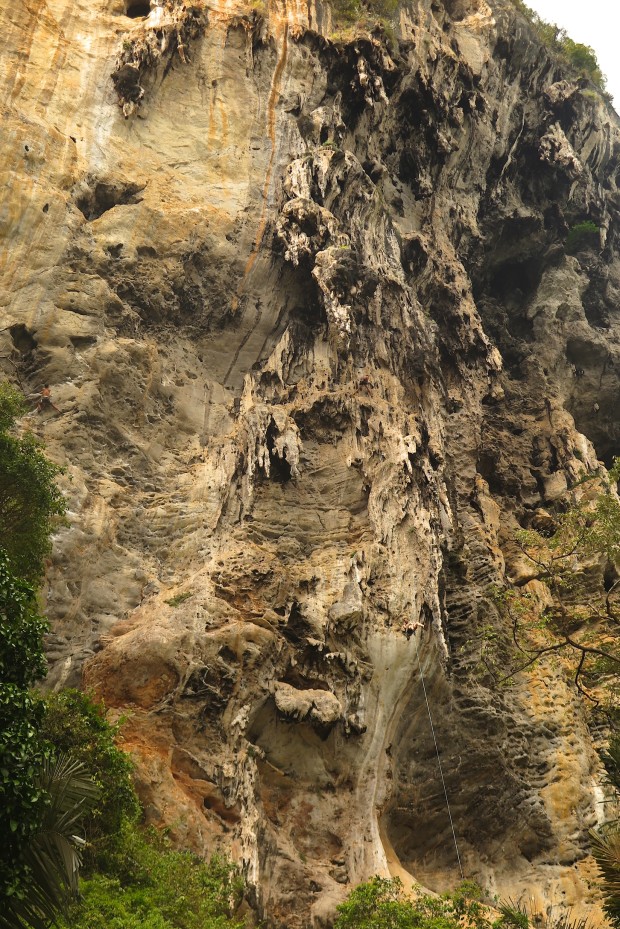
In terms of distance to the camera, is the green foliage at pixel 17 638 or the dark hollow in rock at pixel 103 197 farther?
the dark hollow in rock at pixel 103 197

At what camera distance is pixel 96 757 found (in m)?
11.6

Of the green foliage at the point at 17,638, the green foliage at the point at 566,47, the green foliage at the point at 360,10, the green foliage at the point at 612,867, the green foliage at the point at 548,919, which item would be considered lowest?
the green foliage at the point at 548,919

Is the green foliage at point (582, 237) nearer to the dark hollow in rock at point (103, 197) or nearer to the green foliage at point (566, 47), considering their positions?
the green foliage at point (566, 47)

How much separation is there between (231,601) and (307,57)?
17.5 meters

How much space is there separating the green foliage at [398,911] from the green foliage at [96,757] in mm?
3501

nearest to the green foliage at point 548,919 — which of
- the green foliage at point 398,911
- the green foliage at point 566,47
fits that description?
the green foliage at point 398,911

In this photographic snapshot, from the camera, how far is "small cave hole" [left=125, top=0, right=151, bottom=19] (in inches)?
1004

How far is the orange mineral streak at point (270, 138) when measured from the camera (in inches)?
893

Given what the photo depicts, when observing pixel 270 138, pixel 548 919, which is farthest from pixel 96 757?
pixel 270 138

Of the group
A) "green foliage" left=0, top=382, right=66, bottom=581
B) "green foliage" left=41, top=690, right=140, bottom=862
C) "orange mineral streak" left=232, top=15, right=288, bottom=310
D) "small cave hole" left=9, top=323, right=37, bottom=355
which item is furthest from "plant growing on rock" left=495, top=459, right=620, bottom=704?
"small cave hole" left=9, top=323, right=37, bottom=355

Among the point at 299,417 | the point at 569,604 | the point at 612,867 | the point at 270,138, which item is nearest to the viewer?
the point at 612,867

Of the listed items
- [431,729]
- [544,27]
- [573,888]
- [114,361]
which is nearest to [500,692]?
[431,729]

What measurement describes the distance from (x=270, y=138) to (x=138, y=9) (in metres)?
6.16

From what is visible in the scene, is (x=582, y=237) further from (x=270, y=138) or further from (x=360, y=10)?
(x=270, y=138)
